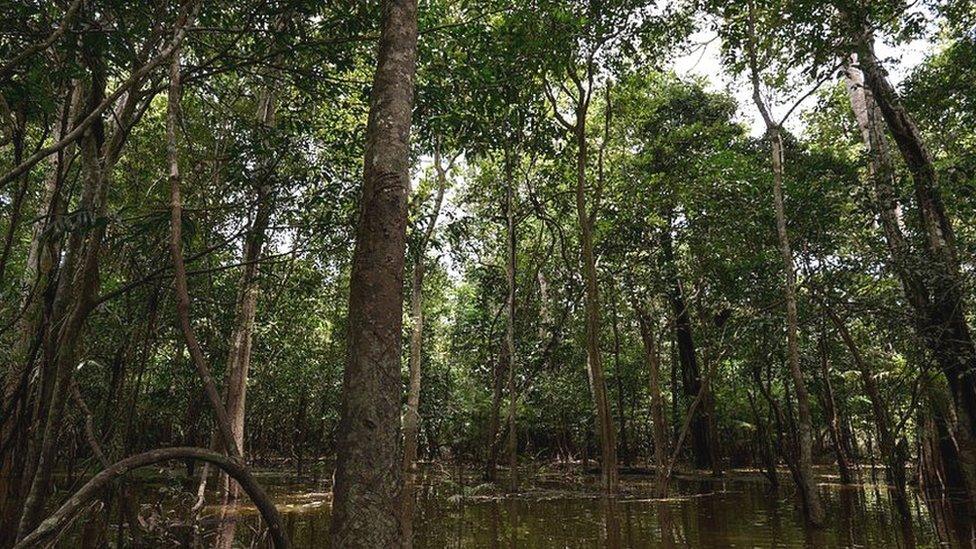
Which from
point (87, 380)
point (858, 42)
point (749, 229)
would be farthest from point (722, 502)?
point (87, 380)

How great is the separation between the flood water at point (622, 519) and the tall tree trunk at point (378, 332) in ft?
16.1

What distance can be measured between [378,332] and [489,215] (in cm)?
1373

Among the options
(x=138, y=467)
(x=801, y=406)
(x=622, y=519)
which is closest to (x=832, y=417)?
(x=801, y=406)

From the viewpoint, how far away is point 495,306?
A: 22.3m

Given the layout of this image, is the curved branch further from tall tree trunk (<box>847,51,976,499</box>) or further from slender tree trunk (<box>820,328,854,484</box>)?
slender tree trunk (<box>820,328,854,484</box>)

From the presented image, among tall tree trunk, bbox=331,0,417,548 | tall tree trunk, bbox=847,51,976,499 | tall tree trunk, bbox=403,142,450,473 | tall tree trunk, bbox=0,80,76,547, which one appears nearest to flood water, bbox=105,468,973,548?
tall tree trunk, bbox=403,142,450,473

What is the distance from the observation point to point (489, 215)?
53.0 ft

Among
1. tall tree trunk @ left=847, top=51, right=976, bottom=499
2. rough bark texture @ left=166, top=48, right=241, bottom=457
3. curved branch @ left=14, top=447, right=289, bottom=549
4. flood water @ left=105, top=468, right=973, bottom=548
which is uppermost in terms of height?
tall tree trunk @ left=847, top=51, right=976, bottom=499

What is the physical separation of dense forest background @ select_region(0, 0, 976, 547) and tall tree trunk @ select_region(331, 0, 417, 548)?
0.07m

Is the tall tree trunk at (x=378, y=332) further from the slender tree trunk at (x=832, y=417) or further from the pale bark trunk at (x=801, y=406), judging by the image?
the slender tree trunk at (x=832, y=417)

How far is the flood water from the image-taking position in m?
7.57

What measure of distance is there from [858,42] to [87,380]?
16102 mm

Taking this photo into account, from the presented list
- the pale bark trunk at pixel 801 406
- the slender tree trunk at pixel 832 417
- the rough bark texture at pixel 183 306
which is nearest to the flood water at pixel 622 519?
the pale bark trunk at pixel 801 406

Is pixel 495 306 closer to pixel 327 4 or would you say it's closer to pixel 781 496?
pixel 781 496
